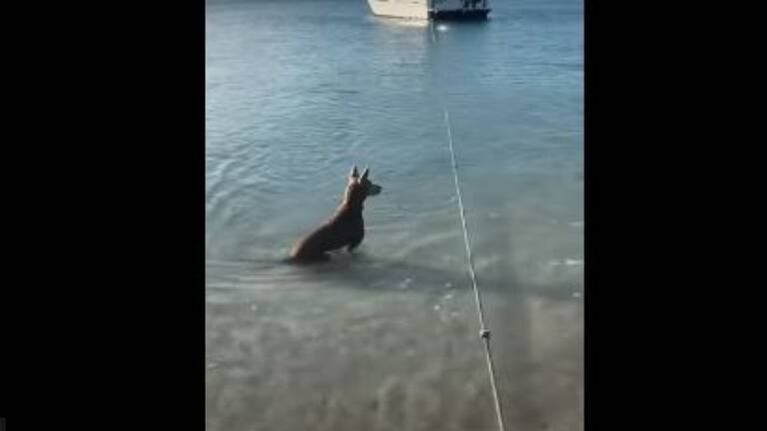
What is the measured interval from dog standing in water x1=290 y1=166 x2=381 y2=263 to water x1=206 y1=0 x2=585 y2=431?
0.42 ft

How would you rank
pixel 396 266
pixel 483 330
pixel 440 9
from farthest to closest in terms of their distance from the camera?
pixel 440 9
pixel 396 266
pixel 483 330

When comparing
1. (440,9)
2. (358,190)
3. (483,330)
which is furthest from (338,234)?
(440,9)

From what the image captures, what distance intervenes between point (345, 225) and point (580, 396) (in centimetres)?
252

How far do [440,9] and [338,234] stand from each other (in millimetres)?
29075

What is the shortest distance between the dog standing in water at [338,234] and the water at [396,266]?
13 cm

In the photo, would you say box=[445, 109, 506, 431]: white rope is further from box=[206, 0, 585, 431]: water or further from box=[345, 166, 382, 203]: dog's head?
box=[345, 166, 382, 203]: dog's head

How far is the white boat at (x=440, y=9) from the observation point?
3272 cm

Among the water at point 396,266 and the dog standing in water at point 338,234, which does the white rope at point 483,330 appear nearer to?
the water at point 396,266

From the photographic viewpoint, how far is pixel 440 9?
33.6 m

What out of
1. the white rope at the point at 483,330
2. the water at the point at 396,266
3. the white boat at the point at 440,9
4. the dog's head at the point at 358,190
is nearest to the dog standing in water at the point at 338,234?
the dog's head at the point at 358,190

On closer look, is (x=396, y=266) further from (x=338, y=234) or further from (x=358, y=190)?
(x=358, y=190)
